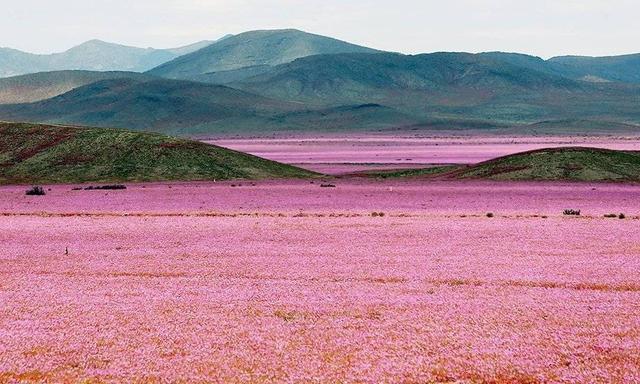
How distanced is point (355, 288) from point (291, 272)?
2991 millimetres

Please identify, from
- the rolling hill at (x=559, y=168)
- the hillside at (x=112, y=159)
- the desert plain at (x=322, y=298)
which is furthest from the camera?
the hillside at (x=112, y=159)

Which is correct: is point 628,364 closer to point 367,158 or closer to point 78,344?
point 78,344

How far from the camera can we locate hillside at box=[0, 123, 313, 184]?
72062 millimetres

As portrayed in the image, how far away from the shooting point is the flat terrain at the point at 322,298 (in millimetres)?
14500

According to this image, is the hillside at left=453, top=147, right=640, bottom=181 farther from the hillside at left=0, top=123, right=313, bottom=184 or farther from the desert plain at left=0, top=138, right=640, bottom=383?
the desert plain at left=0, top=138, right=640, bottom=383

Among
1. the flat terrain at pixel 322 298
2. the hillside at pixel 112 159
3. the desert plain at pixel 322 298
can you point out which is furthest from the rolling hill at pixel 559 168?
the flat terrain at pixel 322 298

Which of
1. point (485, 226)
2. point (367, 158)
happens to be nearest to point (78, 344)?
point (485, 226)

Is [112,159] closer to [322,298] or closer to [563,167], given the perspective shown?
[563,167]

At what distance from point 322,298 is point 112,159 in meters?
59.6

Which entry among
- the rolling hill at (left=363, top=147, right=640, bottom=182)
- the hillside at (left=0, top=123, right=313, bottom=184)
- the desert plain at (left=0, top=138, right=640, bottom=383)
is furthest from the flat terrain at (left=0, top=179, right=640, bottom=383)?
the hillside at (left=0, top=123, right=313, bottom=184)

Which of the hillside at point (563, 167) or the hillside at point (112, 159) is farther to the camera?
the hillside at point (112, 159)

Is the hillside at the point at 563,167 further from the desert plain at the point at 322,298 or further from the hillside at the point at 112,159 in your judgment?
the desert plain at the point at 322,298

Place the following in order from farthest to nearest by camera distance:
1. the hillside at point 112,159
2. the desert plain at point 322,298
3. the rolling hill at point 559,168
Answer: the hillside at point 112,159 < the rolling hill at point 559,168 < the desert plain at point 322,298

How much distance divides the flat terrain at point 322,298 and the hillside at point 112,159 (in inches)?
1272
